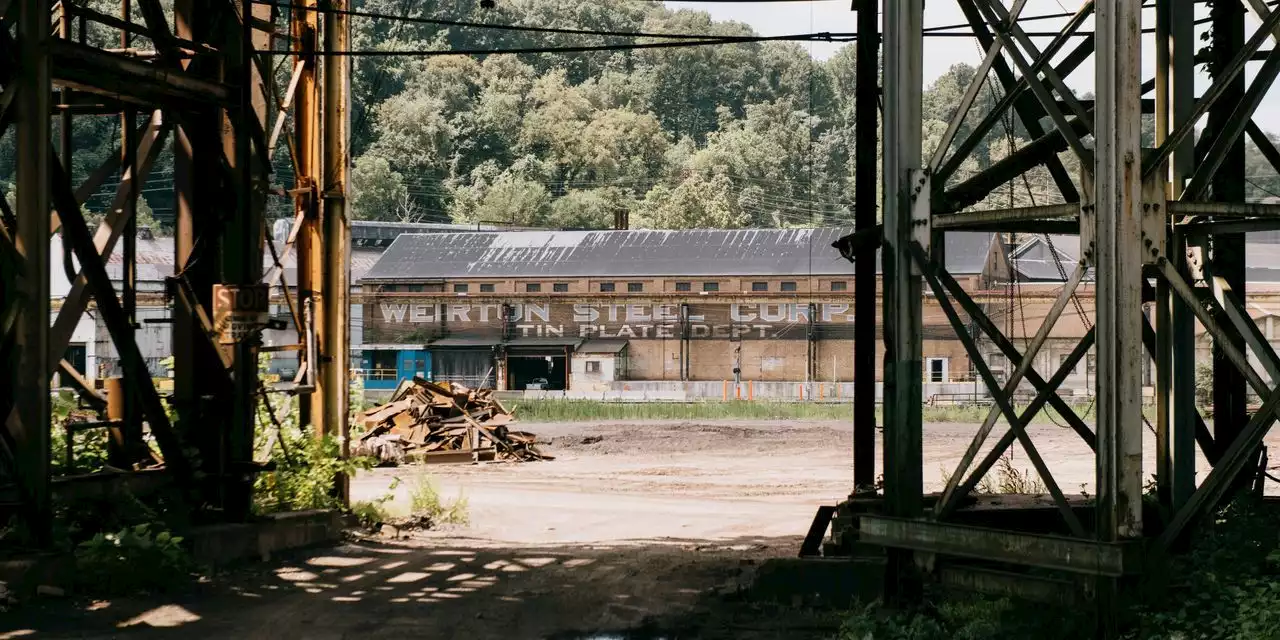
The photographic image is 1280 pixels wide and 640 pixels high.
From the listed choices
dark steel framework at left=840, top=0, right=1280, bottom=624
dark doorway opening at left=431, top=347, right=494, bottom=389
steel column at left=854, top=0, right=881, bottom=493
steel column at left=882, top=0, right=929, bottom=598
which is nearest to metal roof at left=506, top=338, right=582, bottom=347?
dark doorway opening at left=431, top=347, right=494, bottom=389

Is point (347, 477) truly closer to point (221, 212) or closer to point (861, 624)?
point (221, 212)

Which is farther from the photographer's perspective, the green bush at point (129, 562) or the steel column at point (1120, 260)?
the green bush at point (129, 562)

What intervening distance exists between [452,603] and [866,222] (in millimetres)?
5420

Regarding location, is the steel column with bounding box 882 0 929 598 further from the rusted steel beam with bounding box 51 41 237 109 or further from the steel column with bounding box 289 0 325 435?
the steel column with bounding box 289 0 325 435

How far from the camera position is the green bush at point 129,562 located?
10.5 meters

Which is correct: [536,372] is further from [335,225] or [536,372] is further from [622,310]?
[335,225]

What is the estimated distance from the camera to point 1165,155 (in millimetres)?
6711

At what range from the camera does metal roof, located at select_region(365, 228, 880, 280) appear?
62750 mm

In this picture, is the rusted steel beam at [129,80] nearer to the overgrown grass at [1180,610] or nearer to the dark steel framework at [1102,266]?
the dark steel framework at [1102,266]

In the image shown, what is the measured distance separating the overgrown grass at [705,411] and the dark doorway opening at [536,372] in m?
10.9

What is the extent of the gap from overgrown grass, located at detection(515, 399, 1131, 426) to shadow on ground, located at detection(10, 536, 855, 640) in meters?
34.0

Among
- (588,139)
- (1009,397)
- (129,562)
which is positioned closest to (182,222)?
(129,562)

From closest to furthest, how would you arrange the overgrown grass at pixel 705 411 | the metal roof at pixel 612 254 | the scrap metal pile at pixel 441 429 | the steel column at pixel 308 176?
the steel column at pixel 308 176, the scrap metal pile at pixel 441 429, the overgrown grass at pixel 705 411, the metal roof at pixel 612 254

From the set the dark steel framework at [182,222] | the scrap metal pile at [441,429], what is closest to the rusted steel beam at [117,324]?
the dark steel framework at [182,222]
